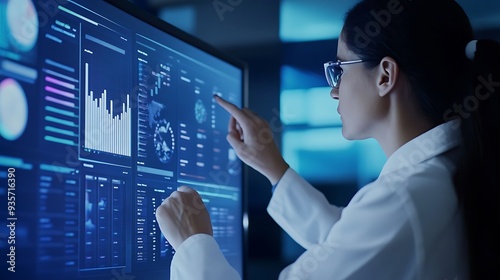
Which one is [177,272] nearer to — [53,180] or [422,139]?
[53,180]

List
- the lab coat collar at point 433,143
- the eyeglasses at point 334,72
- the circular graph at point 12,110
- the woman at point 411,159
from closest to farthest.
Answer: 1. the circular graph at point 12,110
2. the woman at point 411,159
3. the lab coat collar at point 433,143
4. the eyeglasses at point 334,72

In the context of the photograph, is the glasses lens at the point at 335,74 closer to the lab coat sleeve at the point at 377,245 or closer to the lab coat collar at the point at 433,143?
the lab coat collar at the point at 433,143

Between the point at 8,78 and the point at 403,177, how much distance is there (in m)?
0.60

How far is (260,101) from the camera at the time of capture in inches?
77.7

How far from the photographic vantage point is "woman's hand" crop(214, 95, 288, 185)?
4.69ft

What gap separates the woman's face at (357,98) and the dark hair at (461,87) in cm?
6

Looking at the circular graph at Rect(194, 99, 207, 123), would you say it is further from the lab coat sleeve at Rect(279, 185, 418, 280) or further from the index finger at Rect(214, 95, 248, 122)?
the lab coat sleeve at Rect(279, 185, 418, 280)

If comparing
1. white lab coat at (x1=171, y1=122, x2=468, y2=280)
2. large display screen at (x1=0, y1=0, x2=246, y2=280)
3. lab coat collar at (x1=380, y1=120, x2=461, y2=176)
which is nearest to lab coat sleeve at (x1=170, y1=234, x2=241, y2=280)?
white lab coat at (x1=171, y1=122, x2=468, y2=280)

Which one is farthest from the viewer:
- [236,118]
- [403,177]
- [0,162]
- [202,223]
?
[236,118]

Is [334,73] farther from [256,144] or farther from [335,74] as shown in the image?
[256,144]

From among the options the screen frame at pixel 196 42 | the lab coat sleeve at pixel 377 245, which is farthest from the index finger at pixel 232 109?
the lab coat sleeve at pixel 377 245

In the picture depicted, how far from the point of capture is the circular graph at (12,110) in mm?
883

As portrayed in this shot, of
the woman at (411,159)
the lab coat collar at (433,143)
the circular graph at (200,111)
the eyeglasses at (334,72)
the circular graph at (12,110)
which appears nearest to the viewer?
the circular graph at (12,110)

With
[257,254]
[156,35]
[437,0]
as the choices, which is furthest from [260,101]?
[437,0]
